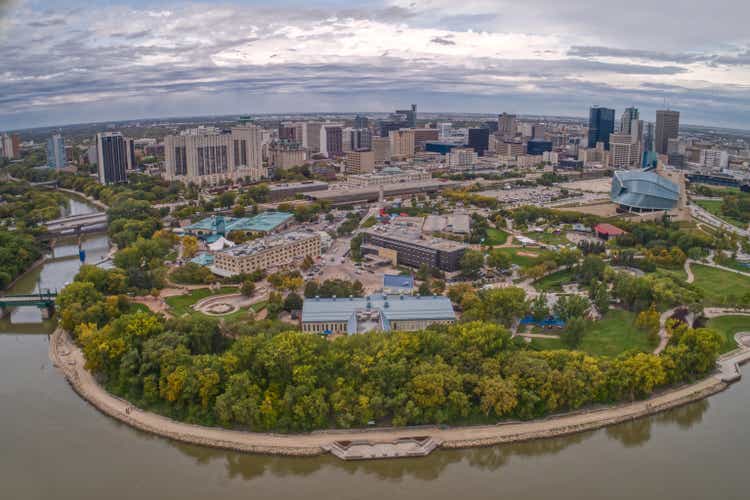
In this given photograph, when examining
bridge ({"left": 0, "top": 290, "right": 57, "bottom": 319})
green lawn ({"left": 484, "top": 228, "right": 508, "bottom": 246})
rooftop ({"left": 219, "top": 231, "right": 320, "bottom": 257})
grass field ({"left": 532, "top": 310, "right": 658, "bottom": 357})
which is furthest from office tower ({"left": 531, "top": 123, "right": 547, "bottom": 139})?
bridge ({"left": 0, "top": 290, "right": 57, "bottom": 319})

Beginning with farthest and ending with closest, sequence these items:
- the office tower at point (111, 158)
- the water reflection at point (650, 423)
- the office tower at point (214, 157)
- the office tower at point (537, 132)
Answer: the office tower at point (537, 132) → the office tower at point (111, 158) → the office tower at point (214, 157) → the water reflection at point (650, 423)

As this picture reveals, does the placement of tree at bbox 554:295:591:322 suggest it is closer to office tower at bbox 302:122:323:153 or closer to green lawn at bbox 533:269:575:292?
green lawn at bbox 533:269:575:292

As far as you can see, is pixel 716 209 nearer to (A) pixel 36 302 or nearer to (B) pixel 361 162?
(B) pixel 361 162

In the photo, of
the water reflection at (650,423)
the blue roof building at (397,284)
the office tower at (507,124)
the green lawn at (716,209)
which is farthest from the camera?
the office tower at (507,124)

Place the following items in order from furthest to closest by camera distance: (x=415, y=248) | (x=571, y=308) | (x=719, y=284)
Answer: (x=415, y=248), (x=719, y=284), (x=571, y=308)

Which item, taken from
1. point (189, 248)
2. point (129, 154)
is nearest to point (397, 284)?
point (189, 248)

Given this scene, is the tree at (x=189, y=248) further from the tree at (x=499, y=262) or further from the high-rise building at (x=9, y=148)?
the high-rise building at (x=9, y=148)

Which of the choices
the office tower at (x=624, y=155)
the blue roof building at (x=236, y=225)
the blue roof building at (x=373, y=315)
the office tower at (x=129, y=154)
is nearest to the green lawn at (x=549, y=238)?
the blue roof building at (x=373, y=315)
